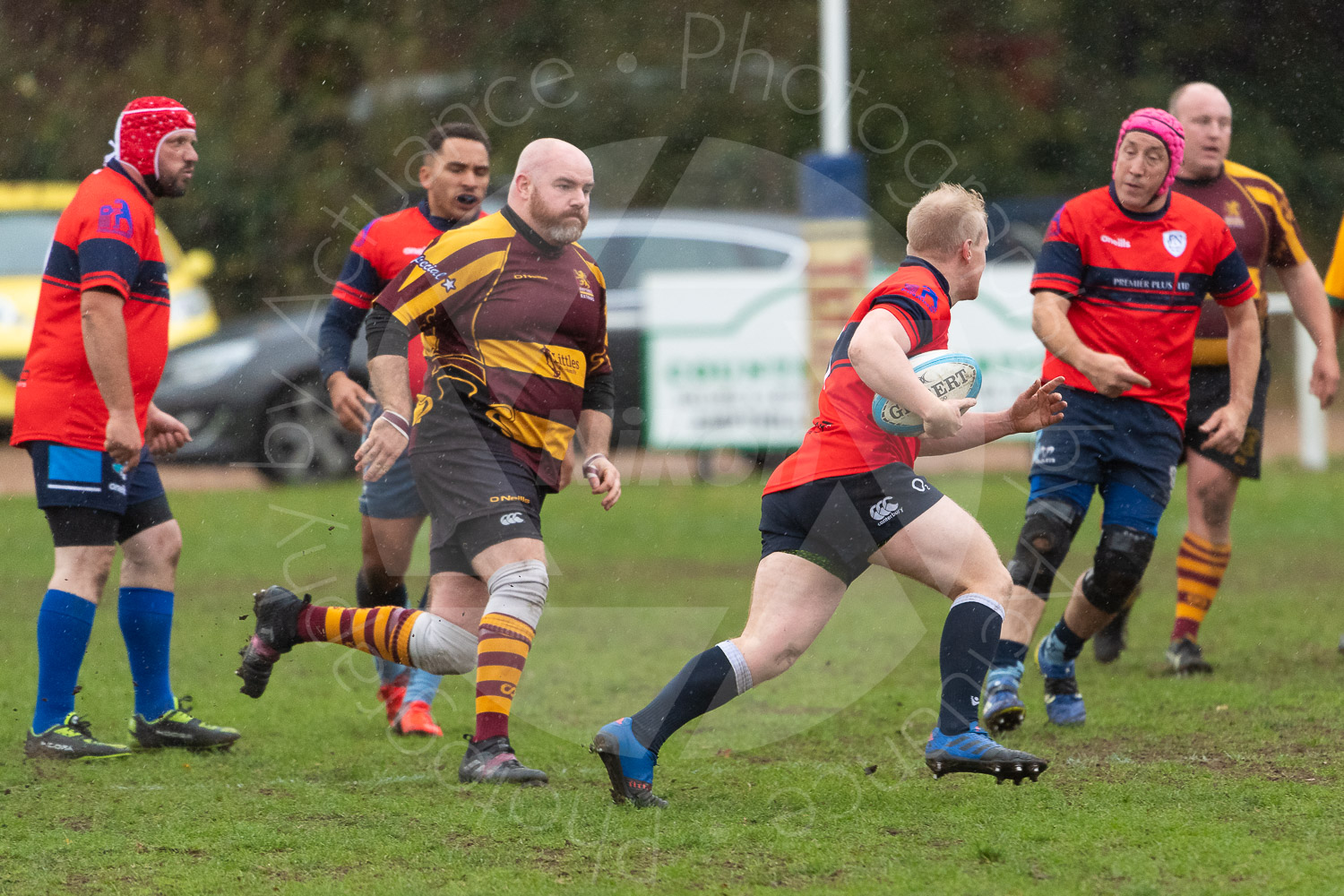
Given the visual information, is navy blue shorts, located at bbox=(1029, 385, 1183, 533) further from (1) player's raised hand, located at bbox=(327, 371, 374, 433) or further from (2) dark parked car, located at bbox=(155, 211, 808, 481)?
(2) dark parked car, located at bbox=(155, 211, 808, 481)

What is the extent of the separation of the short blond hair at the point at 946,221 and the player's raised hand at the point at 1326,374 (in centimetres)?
283

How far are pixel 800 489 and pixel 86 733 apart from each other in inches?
105

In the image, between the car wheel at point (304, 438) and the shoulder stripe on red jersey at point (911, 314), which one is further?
the car wheel at point (304, 438)

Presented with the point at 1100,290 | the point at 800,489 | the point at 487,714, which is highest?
the point at 1100,290

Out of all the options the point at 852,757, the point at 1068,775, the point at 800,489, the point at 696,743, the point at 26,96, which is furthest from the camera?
the point at 26,96

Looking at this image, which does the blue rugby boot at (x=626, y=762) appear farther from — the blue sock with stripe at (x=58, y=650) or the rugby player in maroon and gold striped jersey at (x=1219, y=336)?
the rugby player in maroon and gold striped jersey at (x=1219, y=336)

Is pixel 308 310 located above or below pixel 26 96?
below

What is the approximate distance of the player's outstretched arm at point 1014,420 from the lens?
4.27 meters

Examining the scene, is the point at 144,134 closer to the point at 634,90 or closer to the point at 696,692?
the point at 696,692

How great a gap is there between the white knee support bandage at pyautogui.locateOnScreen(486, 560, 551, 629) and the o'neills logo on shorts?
1.08 meters

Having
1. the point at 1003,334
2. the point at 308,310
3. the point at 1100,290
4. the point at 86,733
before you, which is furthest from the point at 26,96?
the point at 1100,290

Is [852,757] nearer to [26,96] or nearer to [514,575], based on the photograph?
[514,575]

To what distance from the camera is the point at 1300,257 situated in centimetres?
639

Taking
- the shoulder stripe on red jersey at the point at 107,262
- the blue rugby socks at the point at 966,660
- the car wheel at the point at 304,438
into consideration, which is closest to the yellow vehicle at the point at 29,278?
the car wheel at the point at 304,438
